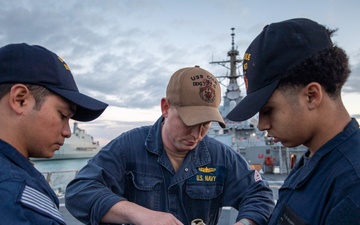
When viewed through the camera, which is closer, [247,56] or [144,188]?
[247,56]

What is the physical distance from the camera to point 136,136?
2162 mm

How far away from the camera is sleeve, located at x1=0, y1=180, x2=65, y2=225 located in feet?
3.24

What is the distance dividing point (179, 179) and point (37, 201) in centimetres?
103

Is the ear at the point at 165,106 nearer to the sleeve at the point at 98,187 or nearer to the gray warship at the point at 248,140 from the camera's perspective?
the sleeve at the point at 98,187

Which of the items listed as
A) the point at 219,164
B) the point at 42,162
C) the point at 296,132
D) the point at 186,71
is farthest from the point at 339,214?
the point at 42,162

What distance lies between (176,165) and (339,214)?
4.14 ft

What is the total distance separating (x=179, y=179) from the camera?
78.2 inches

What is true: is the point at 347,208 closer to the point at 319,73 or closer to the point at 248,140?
the point at 319,73

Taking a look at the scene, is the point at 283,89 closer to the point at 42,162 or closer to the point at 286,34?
the point at 286,34

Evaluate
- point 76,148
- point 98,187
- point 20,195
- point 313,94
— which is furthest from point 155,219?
point 76,148

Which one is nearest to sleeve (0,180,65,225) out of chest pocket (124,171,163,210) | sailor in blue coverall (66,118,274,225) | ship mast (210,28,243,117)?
sailor in blue coverall (66,118,274,225)

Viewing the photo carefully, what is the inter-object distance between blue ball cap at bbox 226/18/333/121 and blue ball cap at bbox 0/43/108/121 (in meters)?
0.82

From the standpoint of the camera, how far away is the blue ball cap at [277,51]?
1223 millimetres

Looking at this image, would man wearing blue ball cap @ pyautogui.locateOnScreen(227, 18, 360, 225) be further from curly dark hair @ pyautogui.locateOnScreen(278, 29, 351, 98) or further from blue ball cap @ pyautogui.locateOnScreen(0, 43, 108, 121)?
blue ball cap @ pyautogui.locateOnScreen(0, 43, 108, 121)
